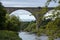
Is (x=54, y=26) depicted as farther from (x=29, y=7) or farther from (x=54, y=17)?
(x=29, y=7)

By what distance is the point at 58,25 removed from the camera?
151 inches

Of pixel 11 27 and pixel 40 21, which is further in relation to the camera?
pixel 11 27

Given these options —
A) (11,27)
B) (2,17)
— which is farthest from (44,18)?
(11,27)

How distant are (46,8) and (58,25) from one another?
12.6 inches

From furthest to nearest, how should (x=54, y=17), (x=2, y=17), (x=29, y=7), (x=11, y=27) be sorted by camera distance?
(x=29, y=7)
(x=11, y=27)
(x=2, y=17)
(x=54, y=17)

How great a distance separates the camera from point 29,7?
58.5 meters

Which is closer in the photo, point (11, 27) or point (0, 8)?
point (0, 8)

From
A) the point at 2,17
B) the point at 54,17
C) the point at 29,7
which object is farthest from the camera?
the point at 29,7

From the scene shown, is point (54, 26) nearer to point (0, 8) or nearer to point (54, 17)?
point (54, 17)

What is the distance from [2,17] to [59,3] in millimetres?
29247

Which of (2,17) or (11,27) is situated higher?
(2,17)

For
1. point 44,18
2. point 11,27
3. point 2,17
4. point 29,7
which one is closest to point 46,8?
point 44,18

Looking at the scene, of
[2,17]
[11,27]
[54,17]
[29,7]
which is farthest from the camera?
[29,7]

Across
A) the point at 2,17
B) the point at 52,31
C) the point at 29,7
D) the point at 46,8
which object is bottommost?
the point at 29,7
